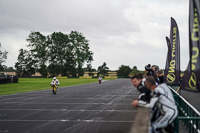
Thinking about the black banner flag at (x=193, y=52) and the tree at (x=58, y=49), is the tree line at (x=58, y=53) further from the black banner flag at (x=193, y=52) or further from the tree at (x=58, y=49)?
the black banner flag at (x=193, y=52)

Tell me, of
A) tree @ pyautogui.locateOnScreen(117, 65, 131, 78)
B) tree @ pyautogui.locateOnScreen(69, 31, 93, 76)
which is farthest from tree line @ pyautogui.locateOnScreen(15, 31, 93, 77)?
tree @ pyautogui.locateOnScreen(117, 65, 131, 78)

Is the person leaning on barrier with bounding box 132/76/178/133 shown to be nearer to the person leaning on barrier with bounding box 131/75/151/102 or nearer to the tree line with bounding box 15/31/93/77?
the person leaning on barrier with bounding box 131/75/151/102

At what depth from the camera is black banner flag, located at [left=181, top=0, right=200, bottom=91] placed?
499 cm

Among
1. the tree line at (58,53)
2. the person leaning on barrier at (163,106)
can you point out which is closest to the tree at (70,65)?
the tree line at (58,53)

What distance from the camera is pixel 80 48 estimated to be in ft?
329

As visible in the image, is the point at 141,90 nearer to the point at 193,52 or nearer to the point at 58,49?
the point at 193,52

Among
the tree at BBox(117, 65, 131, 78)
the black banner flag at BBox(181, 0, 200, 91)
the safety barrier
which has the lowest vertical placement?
the safety barrier

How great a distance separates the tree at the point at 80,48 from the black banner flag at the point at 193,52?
93190 millimetres

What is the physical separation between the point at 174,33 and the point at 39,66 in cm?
9089

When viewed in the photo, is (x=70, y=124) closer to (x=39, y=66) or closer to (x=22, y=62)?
(x=39, y=66)

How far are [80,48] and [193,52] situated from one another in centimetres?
9585

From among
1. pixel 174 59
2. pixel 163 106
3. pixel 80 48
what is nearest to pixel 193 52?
pixel 163 106

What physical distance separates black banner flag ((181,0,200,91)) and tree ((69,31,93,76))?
93190 mm

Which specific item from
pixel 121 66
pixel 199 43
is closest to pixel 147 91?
pixel 199 43
